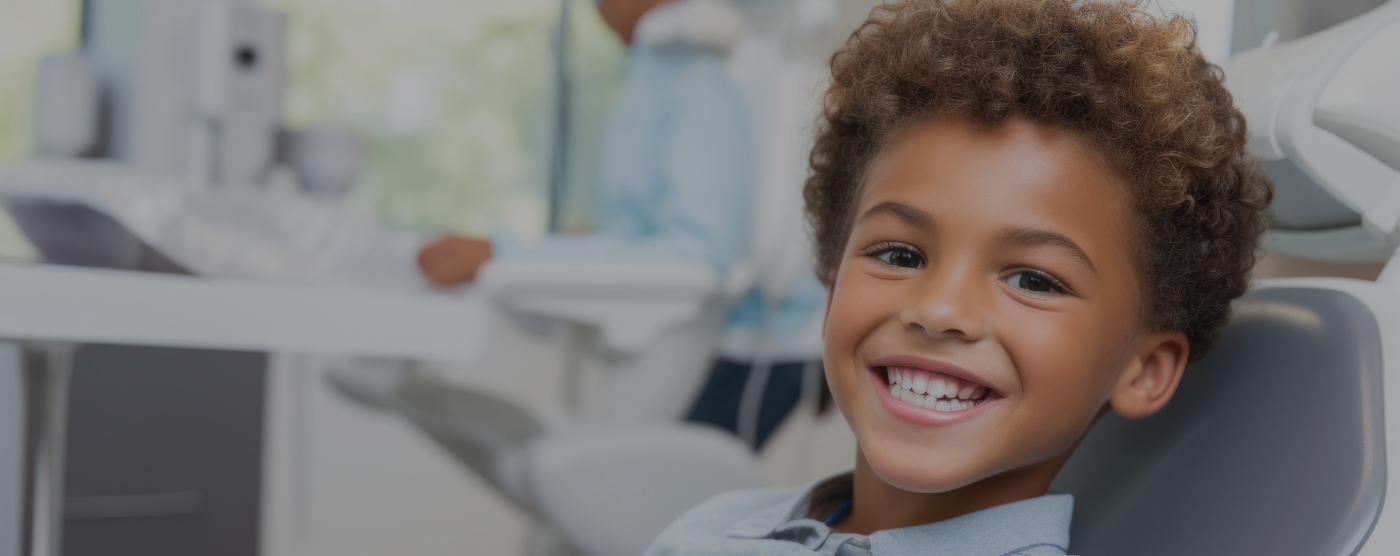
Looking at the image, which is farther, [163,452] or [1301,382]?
[163,452]

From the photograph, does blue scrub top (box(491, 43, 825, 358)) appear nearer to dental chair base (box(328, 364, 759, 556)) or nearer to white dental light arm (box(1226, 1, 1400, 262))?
dental chair base (box(328, 364, 759, 556))

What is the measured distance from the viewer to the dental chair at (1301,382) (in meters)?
0.49

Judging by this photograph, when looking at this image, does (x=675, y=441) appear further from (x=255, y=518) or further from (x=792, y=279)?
(x=255, y=518)

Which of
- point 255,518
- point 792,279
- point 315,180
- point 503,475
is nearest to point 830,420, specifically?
point 792,279

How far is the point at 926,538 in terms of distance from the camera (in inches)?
23.2

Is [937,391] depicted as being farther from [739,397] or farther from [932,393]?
[739,397]

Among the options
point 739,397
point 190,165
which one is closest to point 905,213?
point 739,397

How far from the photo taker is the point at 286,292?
72 cm

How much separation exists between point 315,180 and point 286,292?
1.19 meters

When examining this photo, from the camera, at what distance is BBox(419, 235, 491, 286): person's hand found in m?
1.30

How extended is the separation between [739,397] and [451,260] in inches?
18.7

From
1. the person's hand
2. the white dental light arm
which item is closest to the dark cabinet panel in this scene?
the person's hand

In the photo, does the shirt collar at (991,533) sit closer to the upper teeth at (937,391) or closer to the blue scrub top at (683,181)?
the upper teeth at (937,391)

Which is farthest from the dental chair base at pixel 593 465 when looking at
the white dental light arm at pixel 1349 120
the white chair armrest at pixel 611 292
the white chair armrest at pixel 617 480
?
the white dental light arm at pixel 1349 120
